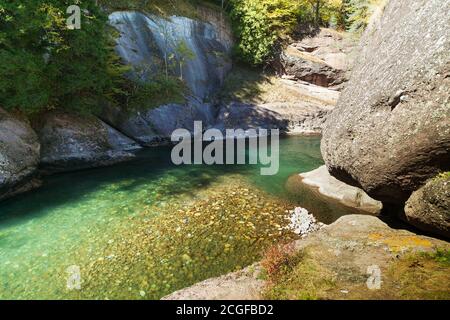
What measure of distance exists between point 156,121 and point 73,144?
28.7 feet

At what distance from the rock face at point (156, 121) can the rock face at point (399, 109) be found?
656 inches

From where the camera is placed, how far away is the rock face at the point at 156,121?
22969 millimetres

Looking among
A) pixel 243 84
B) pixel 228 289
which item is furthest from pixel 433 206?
pixel 243 84

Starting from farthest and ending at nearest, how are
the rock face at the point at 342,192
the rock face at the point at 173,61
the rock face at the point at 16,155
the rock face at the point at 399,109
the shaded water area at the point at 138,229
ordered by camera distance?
the rock face at the point at 173,61
the rock face at the point at 16,155
the rock face at the point at 342,192
the shaded water area at the point at 138,229
the rock face at the point at 399,109

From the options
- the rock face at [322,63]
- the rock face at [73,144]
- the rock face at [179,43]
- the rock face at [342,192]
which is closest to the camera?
the rock face at [342,192]

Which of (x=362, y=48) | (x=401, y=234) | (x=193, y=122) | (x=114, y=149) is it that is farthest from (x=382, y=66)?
(x=193, y=122)

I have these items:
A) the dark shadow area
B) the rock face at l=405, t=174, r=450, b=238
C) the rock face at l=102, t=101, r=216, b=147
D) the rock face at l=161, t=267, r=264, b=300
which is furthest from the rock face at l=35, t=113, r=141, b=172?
the dark shadow area

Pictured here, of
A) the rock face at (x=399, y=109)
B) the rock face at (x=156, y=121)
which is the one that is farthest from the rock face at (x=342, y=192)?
the rock face at (x=156, y=121)

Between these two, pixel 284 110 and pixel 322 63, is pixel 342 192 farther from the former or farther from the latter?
pixel 322 63

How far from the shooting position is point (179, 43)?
3058 centimetres

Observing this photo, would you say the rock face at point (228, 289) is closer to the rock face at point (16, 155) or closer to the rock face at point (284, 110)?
the rock face at point (16, 155)

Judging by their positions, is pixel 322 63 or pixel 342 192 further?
pixel 322 63

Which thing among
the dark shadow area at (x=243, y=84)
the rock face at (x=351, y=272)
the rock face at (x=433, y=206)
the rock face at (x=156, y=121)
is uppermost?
the dark shadow area at (x=243, y=84)

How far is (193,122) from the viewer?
27797mm
